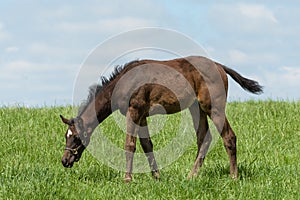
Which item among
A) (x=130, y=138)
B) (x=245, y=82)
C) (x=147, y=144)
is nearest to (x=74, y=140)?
(x=130, y=138)

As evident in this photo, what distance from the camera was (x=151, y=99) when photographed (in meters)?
9.80

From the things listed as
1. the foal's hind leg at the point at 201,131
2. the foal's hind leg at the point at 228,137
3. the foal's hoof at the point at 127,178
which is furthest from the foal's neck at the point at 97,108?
the foal's hind leg at the point at 228,137

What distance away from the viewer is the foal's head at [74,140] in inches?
390

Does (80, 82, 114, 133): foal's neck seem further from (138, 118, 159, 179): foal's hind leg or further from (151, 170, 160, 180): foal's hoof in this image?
(151, 170, 160, 180): foal's hoof

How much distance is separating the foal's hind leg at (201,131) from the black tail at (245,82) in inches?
37.0

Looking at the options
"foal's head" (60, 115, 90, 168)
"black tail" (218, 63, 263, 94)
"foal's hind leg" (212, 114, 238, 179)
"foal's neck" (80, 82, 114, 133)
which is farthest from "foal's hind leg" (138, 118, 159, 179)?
"black tail" (218, 63, 263, 94)

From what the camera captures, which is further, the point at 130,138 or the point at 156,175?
the point at 156,175

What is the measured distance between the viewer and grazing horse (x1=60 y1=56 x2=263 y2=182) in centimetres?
977

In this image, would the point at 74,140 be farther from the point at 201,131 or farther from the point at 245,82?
the point at 245,82

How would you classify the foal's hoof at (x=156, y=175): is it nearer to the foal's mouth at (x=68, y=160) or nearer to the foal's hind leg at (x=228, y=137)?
the foal's hind leg at (x=228, y=137)

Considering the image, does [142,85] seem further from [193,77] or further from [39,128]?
[39,128]

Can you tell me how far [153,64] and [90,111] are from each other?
1.36 metres

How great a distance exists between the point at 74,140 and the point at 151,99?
1.49 meters

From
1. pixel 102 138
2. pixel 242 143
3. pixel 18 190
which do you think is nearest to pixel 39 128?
pixel 102 138
